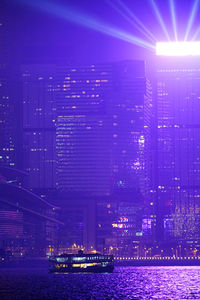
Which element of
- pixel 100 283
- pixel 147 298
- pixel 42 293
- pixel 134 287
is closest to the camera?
pixel 147 298

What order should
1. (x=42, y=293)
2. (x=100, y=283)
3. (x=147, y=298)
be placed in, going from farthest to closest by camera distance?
1. (x=100, y=283)
2. (x=42, y=293)
3. (x=147, y=298)

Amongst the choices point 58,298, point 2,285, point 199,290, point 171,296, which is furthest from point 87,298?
point 2,285

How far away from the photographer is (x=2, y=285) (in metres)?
187

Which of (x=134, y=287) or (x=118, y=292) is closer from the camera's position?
(x=118, y=292)

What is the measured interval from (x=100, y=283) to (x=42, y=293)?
118 feet

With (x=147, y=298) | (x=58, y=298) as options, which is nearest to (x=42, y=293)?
(x=58, y=298)

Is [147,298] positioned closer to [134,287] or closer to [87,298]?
[87,298]

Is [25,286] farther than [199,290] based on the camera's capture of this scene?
Yes

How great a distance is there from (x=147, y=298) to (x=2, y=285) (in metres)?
50.1

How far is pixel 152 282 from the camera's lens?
196500mm

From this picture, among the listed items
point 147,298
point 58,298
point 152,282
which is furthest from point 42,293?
point 152,282

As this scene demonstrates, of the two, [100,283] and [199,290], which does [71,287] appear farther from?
[199,290]

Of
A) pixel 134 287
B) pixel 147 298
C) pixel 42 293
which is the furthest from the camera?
pixel 134 287

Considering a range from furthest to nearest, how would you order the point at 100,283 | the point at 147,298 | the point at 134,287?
the point at 100,283 → the point at 134,287 → the point at 147,298
